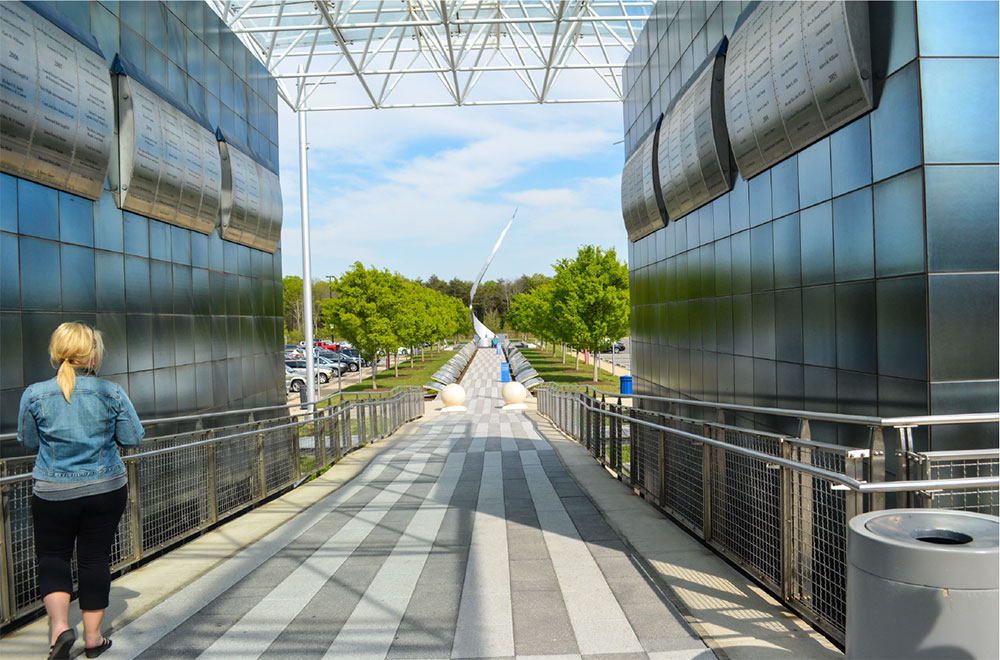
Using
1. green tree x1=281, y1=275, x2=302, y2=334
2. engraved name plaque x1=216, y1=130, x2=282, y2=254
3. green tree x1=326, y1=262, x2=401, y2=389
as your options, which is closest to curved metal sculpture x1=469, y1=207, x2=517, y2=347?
green tree x1=281, y1=275, x2=302, y2=334

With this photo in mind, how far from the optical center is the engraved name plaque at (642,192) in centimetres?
1429

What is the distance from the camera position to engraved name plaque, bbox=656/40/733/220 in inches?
399

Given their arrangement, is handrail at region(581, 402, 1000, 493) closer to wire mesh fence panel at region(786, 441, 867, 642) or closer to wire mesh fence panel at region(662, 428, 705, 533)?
wire mesh fence panel at region(786, 441, 867, 642)

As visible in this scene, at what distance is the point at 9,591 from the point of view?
4.78 m

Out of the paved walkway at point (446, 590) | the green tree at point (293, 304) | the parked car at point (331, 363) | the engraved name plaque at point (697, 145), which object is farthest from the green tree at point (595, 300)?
the green tree at point (293, 304)

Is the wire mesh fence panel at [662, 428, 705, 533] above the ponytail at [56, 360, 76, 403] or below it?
below

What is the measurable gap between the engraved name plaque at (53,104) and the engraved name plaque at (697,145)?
7679 millimetres

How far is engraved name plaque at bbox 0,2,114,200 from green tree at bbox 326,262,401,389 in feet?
113

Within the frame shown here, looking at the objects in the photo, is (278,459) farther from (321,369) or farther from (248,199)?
(321,369)

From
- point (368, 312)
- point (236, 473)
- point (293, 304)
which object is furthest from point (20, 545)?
point (293, 304)

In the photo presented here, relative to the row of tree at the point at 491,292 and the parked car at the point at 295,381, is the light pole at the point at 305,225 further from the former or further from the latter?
the row of tree at the point at 491,292

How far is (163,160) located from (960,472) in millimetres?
10544

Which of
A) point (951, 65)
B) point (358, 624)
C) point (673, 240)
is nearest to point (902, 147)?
point (951, 65)

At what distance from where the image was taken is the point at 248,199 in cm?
1517
